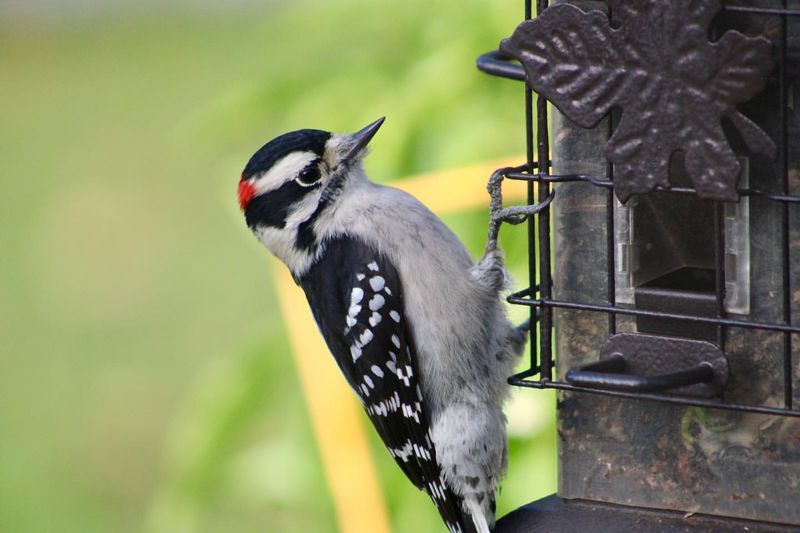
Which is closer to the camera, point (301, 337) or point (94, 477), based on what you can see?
point (301, 337)

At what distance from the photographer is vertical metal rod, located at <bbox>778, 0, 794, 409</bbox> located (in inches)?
112

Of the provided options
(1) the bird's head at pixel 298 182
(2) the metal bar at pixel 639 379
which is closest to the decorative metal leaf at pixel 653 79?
(2) the metal bar at pixel 639 379

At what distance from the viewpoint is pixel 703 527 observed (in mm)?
3270

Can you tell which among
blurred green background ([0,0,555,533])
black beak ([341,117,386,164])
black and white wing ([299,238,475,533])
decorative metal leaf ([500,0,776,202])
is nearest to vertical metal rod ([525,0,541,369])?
blurred green background ([0,0,555,533])

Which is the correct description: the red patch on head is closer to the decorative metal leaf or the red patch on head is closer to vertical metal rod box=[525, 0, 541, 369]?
vertical metal rod box=[525, 0, 541, 369]

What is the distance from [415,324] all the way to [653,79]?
47.4 inches

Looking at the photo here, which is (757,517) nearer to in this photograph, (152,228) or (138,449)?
(138,449)

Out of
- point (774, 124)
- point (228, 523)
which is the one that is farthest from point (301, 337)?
point (228, 523)

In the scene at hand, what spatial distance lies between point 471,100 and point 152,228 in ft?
21.5

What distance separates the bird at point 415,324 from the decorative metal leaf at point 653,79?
0.81 m

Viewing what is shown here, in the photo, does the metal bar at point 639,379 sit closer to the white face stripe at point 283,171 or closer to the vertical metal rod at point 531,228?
the vertical metal rod at point 531,228

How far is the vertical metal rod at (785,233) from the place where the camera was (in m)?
2.86

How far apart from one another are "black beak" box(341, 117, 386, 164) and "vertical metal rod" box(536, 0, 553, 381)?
0.58 m

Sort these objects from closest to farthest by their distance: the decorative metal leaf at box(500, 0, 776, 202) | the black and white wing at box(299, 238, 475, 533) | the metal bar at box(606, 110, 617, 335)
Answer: the decorative metal leaf at box(500, 0, 776, 202), the metal bar at box(606, 110, 617, 335), the black and white wing at box(299, 238, 475, 533)
